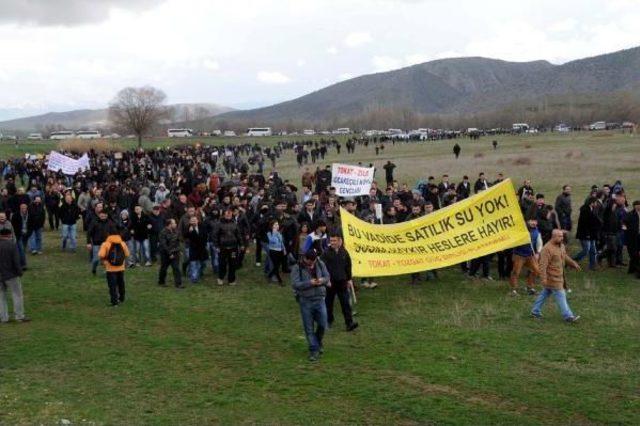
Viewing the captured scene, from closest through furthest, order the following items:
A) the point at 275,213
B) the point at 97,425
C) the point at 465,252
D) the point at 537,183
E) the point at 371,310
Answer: the point at 97,425 < the point at 371,310 < the point at 465,252 < the point at 275,213 < the point at 537,183

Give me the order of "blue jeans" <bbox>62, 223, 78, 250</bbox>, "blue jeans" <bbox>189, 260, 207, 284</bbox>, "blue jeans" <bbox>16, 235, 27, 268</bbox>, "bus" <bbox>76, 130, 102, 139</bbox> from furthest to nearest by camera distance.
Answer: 1. "bus" <bbox>76, 130, 102, 139</bbox>
2. "blue jeans" <bbox>62, 223, 78, 250</bbox>
3. "blue jeans" <bbox>16, 235, 27, 268</bbox>
4. "blue jeans" <bbox>189, 260, 207, 284</bbox>

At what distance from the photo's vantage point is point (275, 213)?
1853 cm

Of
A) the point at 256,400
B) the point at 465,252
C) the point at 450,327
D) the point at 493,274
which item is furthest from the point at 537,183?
the point at 256,400

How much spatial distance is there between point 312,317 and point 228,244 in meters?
5.98

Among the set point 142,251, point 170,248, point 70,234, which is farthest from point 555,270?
point 70,234

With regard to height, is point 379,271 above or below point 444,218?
below

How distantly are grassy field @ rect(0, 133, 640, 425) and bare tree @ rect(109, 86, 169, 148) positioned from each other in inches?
3742

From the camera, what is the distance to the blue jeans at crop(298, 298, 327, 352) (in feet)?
37.9

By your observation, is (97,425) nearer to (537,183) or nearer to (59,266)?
(59,266)

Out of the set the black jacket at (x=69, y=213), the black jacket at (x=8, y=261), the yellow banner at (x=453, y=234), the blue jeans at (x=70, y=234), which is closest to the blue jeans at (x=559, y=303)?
the yellow banner at (x=453, y=234)

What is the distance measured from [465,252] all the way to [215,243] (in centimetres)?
617

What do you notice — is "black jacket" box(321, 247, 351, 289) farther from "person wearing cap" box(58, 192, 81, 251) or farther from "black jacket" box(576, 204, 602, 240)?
"person wearing cap" box(58, 192, 81, 251)

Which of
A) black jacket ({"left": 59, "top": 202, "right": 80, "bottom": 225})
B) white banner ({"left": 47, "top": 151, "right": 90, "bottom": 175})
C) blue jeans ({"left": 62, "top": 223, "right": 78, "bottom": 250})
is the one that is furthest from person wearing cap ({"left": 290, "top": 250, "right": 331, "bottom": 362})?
white banner ({"left": 47, "top": 151, "right": 90, "bottom": 175})

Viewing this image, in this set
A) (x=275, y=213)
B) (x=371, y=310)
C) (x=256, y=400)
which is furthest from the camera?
(x=275, y=213)
